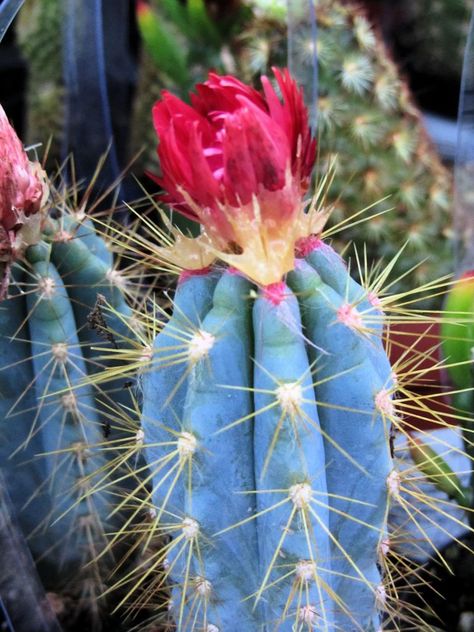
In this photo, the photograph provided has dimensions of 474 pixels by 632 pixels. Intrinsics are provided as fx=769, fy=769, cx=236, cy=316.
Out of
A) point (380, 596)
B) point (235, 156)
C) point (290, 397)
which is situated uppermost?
point (235, 156)

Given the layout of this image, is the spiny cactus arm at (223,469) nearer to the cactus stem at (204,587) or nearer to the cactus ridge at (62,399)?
the cactus stem at (204,587)

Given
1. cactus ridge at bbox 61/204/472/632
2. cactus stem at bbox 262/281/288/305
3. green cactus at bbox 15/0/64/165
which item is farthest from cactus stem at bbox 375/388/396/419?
green cactus at bbox 15/0/64/165

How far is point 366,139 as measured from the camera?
127cm

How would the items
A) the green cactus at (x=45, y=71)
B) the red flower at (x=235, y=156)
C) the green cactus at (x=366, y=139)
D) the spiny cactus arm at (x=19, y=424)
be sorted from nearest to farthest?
the red flower at (x=235, y=156) < the spiny cactus arm at (x=19, y=424) < the green cactus at (x=366, y=139) < the green cactus at (x=45, y=71)

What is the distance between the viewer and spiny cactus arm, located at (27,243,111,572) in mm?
697

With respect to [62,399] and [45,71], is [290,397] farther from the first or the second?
[45,71]

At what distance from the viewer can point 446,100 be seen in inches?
94.1

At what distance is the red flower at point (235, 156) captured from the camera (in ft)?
1.65

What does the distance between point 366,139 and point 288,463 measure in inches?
34.0

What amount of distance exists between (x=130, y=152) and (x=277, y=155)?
46.3 inches

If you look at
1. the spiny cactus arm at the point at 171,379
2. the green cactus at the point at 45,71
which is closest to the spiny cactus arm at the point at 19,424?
the spiny cactus arm at the point at 171,379

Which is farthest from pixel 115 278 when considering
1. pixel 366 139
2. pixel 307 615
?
pixel 366 139

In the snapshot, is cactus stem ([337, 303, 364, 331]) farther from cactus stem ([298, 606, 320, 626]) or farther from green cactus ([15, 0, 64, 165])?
green cactus ([15, 0, 64, 165])

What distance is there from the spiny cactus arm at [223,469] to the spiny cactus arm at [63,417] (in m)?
0.13
